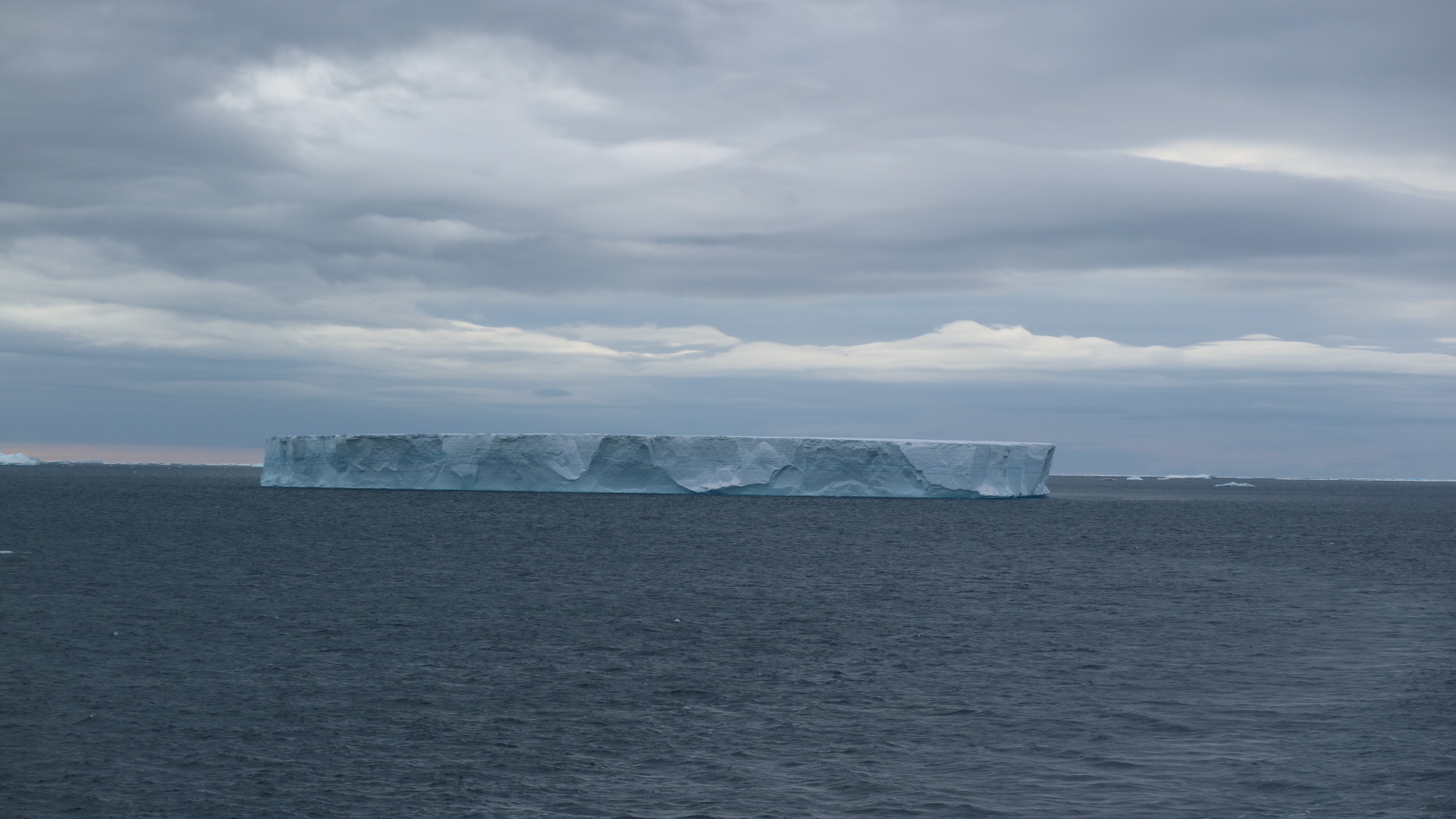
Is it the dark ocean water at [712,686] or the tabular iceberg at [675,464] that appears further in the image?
the tabular iceberg at [675,464]

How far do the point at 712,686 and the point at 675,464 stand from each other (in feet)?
115

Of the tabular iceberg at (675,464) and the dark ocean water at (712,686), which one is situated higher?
the tabular iceberg at (675,464)

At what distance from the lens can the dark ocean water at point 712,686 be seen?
9.02 metres

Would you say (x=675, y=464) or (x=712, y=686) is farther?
(x=675, y=464)

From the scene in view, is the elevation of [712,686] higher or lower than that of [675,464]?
lower

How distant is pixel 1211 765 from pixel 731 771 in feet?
12.7

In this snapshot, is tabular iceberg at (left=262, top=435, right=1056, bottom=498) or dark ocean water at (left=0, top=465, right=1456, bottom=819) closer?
dark ocean water at (left=0, top=465, right=1456, bottom=819)

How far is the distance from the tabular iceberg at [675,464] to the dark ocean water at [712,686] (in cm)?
1793

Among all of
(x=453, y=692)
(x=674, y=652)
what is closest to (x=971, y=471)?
(x=674, y=652)

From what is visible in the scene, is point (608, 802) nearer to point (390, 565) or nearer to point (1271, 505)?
point (390, 565)

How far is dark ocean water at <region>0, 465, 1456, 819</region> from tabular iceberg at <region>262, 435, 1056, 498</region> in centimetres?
1793

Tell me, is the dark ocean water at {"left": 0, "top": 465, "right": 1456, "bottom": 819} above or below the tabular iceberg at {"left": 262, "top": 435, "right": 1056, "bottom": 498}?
below

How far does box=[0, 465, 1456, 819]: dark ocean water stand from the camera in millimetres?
9023

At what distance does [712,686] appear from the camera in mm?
12938
